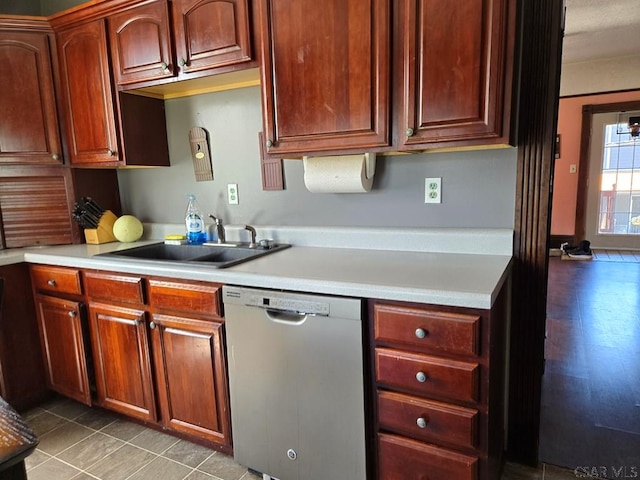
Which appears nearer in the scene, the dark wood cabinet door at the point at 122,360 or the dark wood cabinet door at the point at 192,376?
the dark wood cabinet door at the point at 192,376

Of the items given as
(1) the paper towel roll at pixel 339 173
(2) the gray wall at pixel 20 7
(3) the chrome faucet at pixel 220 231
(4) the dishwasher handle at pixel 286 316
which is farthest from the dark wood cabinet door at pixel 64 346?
(2) the gray wall at pixel 20 7

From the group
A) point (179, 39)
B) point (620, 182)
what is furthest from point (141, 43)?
point (620, 182)

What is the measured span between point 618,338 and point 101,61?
3.66 m

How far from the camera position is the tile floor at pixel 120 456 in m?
1.73

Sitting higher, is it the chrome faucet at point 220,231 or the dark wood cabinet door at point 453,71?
the dark wood cabinet door at point 453,71

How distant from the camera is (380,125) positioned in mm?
1533

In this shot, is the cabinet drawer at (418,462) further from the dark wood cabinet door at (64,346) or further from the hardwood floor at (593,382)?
the dark wood cabinet door at (64,346)

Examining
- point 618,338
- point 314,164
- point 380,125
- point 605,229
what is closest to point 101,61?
point 314,164

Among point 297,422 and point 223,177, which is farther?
point 223,177

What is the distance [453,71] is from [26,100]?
2243mm

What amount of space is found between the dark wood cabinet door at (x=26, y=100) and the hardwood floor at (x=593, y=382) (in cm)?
297

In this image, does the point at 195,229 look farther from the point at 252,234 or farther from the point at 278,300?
→ the point at 278,300

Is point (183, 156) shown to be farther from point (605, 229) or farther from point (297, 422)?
point (605, 229)

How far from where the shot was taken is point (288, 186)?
214 cm
